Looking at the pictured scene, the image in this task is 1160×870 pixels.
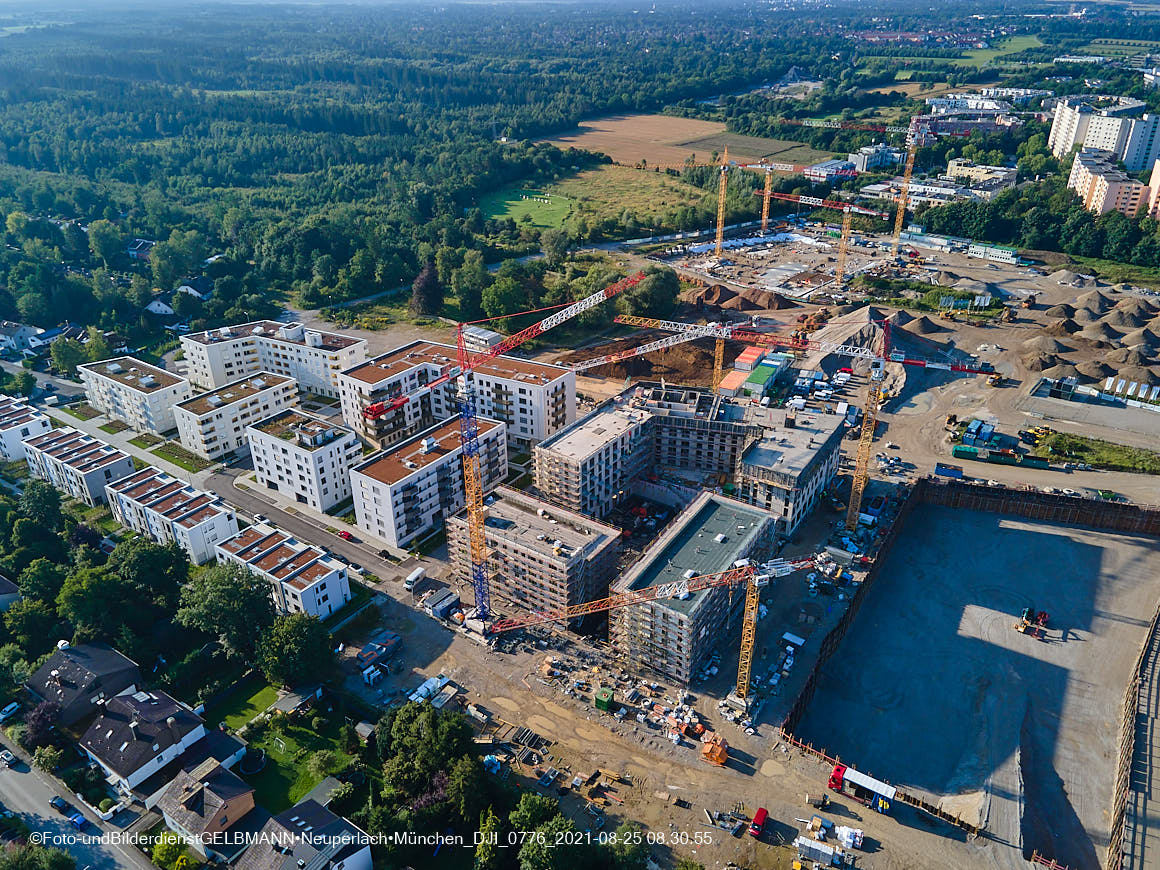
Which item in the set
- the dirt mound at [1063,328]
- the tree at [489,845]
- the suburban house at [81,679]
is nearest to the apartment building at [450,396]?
the suburban house at [81,679]

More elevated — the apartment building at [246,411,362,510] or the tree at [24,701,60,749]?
the apartment building at [246,411,362,510]

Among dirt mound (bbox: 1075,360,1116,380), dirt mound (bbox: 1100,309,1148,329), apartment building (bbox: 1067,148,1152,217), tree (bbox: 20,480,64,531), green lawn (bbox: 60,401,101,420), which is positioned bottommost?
green lawn (bbox: 60,401,101,420)

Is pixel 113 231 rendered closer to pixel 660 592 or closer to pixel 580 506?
pixel 580 506

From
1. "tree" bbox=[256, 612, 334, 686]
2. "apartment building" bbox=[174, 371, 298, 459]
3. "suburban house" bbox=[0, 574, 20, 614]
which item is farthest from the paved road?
"apartment building" bbox=[174, 371, 298, 459]

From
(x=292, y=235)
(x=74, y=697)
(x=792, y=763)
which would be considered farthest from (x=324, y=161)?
(x=792, y=763)

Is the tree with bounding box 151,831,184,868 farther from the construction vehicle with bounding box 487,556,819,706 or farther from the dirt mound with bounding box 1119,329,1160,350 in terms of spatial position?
the dirt mound with bounding box 1119,329,1160,350

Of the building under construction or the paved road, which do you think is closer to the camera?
the paved road

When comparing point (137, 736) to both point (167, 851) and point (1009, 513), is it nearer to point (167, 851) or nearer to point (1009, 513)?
point (167, 851)

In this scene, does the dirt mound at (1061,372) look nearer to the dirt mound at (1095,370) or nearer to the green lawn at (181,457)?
the dirt mound at (1095,370)
